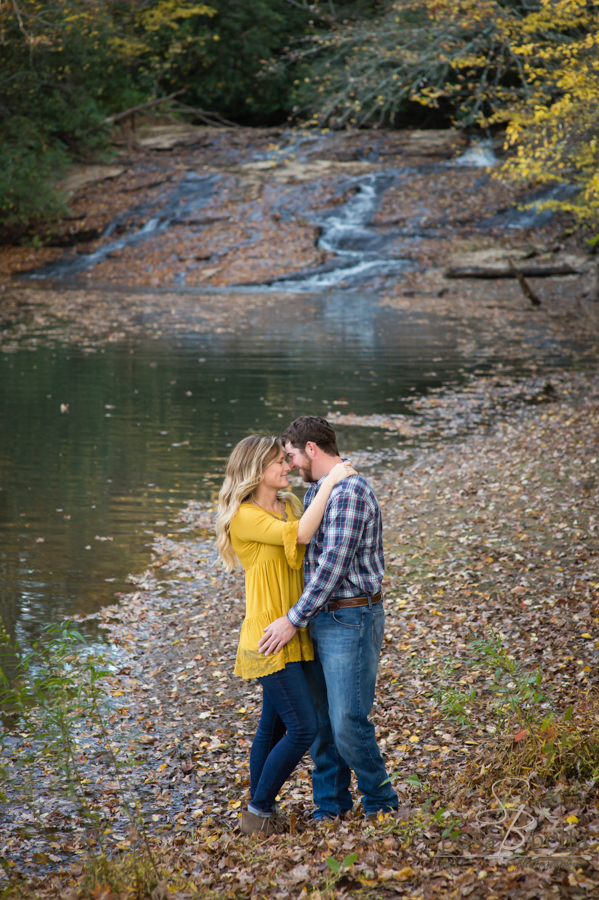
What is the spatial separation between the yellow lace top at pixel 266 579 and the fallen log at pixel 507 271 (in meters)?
27.8

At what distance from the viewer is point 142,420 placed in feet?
46.6

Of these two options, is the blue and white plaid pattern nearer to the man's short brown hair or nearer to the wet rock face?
the man's short brown hair

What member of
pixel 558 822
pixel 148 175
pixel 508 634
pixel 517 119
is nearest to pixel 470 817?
pixel 558 822

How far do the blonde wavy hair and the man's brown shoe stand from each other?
56.1 inches

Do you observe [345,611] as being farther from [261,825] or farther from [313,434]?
[261,825]

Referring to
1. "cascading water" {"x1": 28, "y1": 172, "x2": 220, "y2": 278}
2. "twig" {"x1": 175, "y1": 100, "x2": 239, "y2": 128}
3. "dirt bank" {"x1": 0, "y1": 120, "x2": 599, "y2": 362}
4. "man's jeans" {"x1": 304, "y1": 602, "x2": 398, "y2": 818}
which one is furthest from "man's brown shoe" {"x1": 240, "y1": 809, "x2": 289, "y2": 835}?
"twig" {"x1": 175, "y1": 100, "x2": 239, "y2": 128}

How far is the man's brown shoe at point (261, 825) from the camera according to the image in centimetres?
411

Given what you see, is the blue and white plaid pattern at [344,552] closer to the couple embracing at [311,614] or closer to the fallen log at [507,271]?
the couple embracing at [311,614]

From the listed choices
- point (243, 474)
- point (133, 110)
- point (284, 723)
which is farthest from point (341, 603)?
point (133, 110)

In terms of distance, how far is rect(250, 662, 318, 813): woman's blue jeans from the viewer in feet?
12.9

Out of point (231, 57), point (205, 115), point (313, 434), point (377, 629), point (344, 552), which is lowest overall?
point (377, 629)

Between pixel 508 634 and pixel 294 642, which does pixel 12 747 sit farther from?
pixel 508 634

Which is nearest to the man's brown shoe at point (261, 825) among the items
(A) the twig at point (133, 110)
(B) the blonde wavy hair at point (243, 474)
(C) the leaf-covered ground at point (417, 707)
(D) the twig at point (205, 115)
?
(C) the leaf-covered ground at point (417, 707)

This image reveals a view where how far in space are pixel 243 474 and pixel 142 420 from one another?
10.5 m
